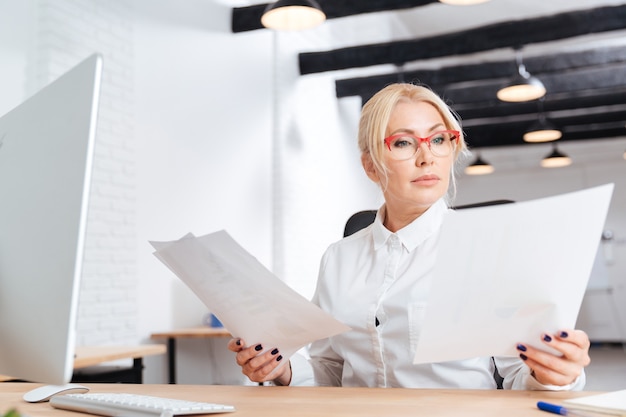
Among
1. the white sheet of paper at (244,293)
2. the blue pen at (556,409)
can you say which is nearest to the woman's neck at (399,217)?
the white sheet of paper at (244,293)

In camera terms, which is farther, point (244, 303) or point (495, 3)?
point (495, 3)

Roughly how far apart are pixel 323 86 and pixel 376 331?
5.59 metres

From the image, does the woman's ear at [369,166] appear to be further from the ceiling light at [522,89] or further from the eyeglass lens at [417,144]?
the ceiling light at [522,89]

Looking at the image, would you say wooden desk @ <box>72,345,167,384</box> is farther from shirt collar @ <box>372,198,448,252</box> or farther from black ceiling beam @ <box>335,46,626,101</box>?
black ceiling beam @ <box>335,46,626,101</box>

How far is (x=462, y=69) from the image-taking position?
269 inches

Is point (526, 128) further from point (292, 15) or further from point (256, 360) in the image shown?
point (256, 360)

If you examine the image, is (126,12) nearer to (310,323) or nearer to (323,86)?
(323,86)

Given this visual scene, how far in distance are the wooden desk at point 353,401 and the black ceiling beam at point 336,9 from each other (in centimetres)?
425

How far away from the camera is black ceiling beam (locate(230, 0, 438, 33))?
5070 millimetres

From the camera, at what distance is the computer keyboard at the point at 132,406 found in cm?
89

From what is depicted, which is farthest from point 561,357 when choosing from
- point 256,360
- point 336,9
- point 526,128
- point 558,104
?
point 526,128

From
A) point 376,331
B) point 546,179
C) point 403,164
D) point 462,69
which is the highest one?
point 462,69

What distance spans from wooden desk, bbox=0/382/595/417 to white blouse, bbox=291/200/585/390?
0.26 meters

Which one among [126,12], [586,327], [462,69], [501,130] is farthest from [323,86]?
[586,327]
